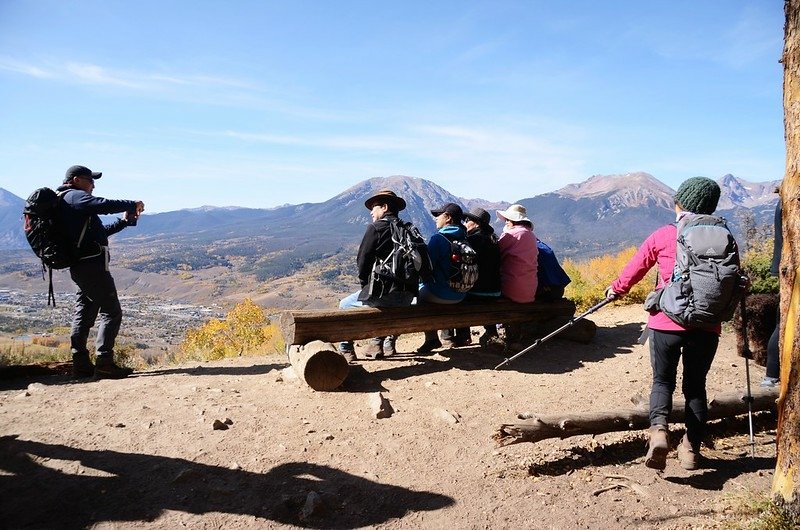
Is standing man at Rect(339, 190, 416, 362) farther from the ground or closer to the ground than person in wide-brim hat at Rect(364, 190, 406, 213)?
closer to the ground

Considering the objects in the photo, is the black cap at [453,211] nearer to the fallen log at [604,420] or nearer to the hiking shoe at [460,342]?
the hiking shoe at [460,342]

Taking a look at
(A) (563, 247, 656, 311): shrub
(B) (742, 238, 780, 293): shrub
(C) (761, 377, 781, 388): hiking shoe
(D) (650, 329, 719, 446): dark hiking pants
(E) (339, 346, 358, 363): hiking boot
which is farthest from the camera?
(A) (563, 247, 656, 311): shrub

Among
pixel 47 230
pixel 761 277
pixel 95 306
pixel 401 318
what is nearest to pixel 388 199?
pixel 401 318

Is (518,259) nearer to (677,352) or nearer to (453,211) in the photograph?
(453,211)

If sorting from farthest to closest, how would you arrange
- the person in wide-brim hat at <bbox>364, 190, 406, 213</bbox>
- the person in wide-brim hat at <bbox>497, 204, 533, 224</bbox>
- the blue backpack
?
the blue backpack, the person in wide-brim hat at <bbox>497, 204, 533, 224</bbox>, the person in wide-brim hat at <bbox>364, 190, 406, 213</bbox>

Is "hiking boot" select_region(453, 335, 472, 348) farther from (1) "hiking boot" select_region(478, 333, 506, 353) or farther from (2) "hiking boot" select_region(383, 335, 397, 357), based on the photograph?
(2) "hiking boot" select_region(383, 335, 397, 357)

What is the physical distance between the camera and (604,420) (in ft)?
12.7

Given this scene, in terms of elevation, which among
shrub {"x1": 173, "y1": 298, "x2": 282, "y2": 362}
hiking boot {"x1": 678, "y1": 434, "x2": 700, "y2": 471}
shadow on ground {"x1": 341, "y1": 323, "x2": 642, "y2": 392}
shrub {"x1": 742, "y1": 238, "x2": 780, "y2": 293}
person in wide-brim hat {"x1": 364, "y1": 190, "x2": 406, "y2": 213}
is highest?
person in wide-brim hat {"x1": 364, "y1": 190, "x2": 406, "y2": 213}

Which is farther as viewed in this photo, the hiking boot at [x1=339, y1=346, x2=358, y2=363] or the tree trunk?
the hiking boot at [x1=339, y1=346, x2=358, y2=363]

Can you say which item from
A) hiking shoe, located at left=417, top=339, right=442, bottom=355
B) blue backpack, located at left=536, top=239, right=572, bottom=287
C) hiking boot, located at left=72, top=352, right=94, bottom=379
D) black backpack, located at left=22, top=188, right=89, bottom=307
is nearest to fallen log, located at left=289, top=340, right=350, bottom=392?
hiking shoe, located at left=417, top=339, right=442, bottom=355

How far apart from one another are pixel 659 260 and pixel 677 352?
2.23 feet

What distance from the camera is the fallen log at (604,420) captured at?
3559 millimetres

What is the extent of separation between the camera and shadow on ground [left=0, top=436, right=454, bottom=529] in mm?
3070

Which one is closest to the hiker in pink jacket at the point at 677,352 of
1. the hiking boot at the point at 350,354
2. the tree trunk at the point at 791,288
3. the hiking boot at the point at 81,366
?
the tree trunk at the point at 791,288
